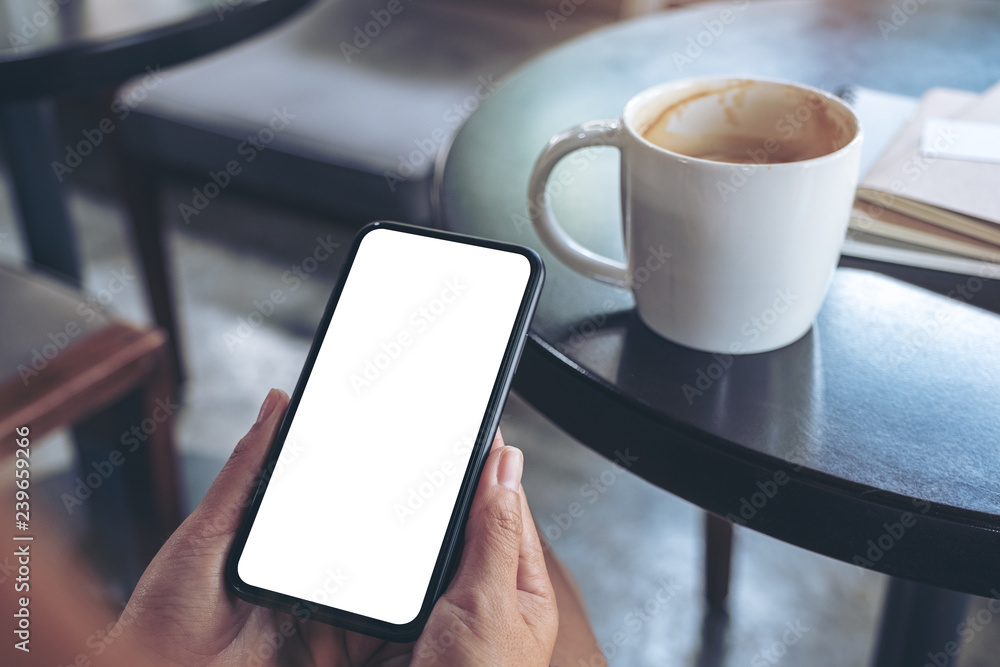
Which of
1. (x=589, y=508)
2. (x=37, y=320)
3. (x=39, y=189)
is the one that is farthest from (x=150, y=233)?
(x=589, y=508)

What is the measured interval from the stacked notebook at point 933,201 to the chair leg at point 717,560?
42 centimetres

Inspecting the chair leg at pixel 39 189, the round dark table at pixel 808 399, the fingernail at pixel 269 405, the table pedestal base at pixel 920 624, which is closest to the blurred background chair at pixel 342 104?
the chair leg at pixel 39 189

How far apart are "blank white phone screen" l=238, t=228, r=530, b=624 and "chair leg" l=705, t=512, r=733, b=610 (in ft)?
1.66

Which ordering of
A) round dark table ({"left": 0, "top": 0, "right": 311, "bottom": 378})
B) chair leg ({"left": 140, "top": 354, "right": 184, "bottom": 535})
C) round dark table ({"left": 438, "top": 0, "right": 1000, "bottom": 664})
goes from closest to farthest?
1. round dark table ({"left": 438, "top": 0, "right": 1000, "bottom": 664})
2. round dark table ({"left": 0, "top": 0, "right": 311, "bottom": 378})
3. chair leg ({"left": 140, "top": 354, "right": 184, "bottom": 535})

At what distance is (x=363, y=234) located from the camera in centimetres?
42

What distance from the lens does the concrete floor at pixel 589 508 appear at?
0.88m

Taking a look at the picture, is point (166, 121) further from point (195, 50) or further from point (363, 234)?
point (363, 234)

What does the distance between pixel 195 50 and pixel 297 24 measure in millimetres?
636

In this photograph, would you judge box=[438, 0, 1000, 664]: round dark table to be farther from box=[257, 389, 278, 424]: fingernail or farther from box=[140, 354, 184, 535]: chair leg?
box=[140, 354, 184, 535]: chair leg

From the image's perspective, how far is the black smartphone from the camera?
0.37 metres

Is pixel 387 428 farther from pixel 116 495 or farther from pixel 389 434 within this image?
pixel 116 495

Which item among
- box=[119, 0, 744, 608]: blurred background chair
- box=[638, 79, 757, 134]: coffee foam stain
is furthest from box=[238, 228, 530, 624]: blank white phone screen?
box=[119, 0, 744, 608]: blurred background chair

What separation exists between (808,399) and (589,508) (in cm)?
69

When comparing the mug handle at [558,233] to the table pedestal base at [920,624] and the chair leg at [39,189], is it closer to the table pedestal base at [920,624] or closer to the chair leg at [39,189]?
the table pedestal base at [920,624]
